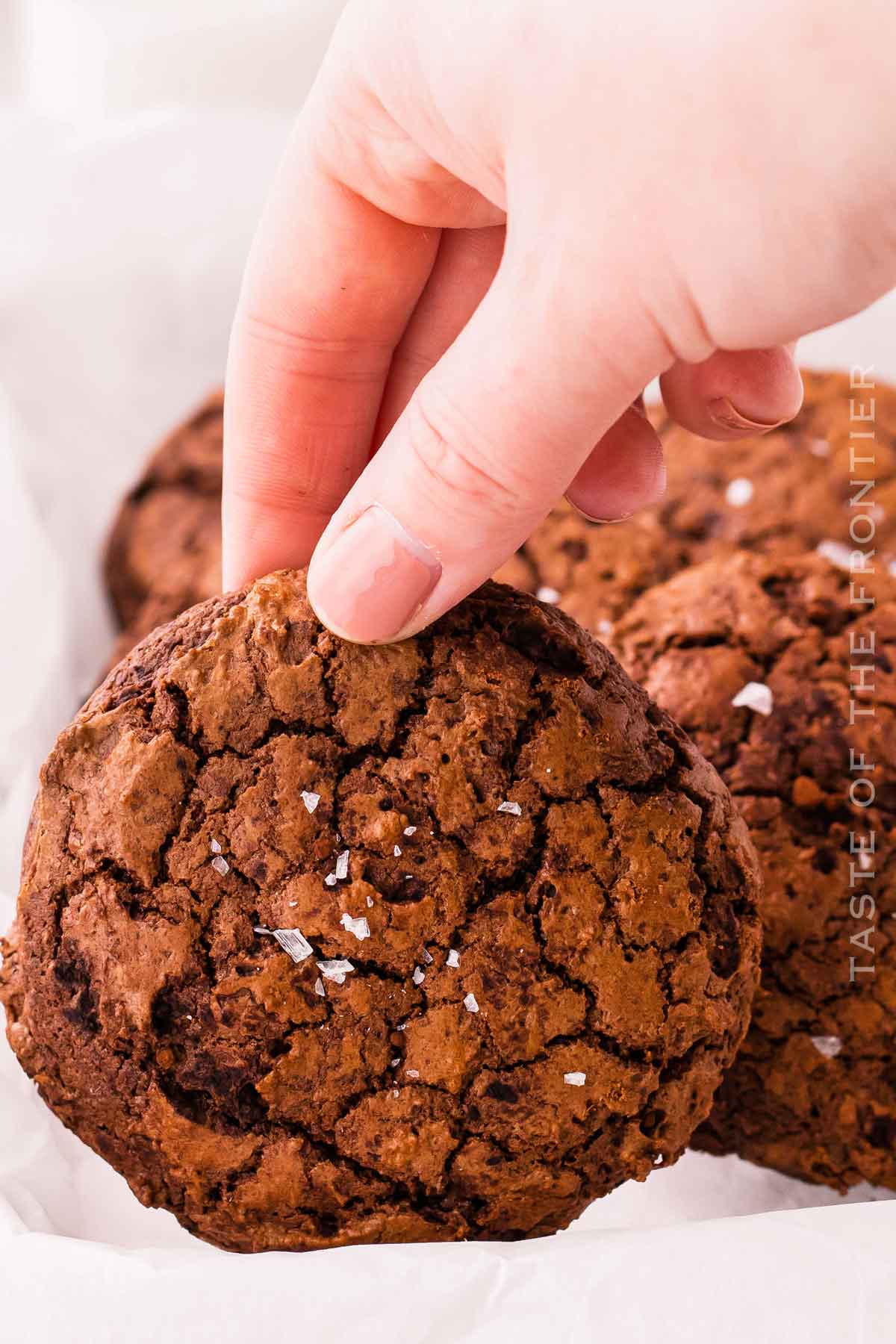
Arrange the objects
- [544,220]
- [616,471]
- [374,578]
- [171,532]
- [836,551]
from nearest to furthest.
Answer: [544,220], [374,578], [616,471], [836,551], [171,532]

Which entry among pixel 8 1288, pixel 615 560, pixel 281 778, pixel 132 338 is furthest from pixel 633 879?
pixel 132 338

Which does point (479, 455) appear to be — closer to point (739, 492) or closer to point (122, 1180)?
point (122, 1180)

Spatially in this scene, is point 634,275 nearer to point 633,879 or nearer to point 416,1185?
point 633,879

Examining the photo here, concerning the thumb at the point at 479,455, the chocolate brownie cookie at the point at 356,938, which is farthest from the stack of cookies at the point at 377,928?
the thumb at the point at 479,455

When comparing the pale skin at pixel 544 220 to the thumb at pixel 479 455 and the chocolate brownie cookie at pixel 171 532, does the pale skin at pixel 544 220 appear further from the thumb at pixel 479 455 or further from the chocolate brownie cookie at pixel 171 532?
the chocolate brownie cookie at pixel 171 532

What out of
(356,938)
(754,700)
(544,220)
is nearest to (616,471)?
(754,700)

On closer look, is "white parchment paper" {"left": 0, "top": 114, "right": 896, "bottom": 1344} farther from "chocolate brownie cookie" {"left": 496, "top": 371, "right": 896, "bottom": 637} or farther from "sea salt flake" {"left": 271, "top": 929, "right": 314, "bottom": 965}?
"chocolate brownie cookie" {"left": 496, "top": 371, "right": 896, "bottom": 637}

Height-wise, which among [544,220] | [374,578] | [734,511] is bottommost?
[734,511]

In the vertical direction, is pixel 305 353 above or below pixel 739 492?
above
